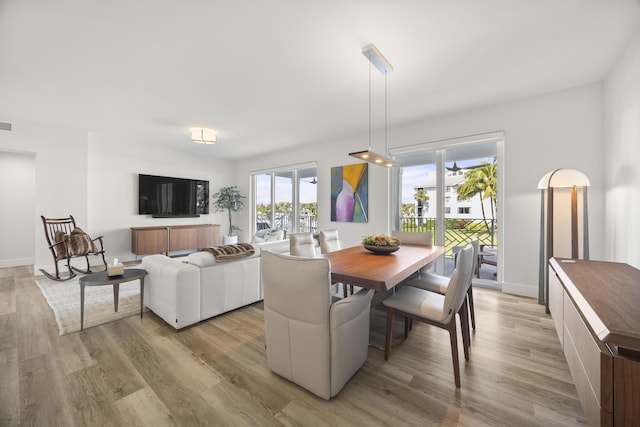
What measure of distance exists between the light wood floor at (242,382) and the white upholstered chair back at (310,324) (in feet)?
0.39

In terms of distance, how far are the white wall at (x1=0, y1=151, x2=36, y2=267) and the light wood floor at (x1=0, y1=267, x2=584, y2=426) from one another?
3.52 metres

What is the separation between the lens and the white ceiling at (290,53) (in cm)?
180

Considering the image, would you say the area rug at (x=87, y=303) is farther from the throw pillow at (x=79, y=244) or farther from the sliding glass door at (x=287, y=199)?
the sliding glass door at (x=287, y=199)

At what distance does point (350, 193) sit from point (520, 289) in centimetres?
291

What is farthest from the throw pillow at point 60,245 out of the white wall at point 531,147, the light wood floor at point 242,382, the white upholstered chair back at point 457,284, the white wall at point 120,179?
the white wall at point 531,147

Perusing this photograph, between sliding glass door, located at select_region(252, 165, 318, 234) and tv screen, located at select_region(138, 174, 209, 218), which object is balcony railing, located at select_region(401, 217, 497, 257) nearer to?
sliding glass door, located at select_region(252, 165, 318, 234)

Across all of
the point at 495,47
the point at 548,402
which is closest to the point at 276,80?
the point at 495,47

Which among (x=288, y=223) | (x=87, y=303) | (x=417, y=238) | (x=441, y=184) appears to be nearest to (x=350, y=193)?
(x=441, y=184)

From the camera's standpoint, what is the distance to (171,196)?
235 inches

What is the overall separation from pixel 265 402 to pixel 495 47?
3.26 meters

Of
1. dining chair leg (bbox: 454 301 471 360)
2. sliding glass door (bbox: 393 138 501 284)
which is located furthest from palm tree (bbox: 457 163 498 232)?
dining chair leg (bbox: 454 301 471 360)

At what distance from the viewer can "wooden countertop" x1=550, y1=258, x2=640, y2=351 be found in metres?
0.88

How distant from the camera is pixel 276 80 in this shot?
2768mm

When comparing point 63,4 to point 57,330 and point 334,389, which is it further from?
point 334,389
